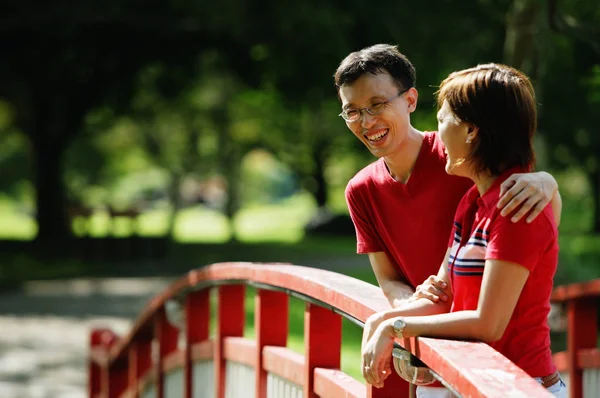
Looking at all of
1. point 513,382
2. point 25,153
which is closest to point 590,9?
point 513,382

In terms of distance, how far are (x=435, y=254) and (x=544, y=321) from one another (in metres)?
0.62

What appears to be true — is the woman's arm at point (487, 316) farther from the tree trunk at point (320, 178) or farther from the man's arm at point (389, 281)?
the tree trunk at point (320, 178)

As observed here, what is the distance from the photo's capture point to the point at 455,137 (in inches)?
86.8

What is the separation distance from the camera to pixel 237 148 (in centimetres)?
3097

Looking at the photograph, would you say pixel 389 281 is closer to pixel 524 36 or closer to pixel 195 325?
pixel 195 325

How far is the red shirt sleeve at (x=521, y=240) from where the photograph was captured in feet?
6.58

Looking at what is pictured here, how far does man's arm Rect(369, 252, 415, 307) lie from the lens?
262 centimetres

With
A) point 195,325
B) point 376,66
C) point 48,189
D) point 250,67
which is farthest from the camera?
point 48,189

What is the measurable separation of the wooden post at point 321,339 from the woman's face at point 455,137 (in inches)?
32.4

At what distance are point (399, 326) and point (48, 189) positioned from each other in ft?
63.3

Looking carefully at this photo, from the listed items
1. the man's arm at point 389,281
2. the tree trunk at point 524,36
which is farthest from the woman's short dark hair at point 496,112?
the tree trunk at point 524,36

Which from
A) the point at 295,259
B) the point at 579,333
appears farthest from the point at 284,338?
the point at 295,259

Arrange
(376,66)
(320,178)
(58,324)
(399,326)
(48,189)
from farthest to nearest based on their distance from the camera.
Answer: (320,178) → (48,189) → (58,324) → (376,66) → (399,326)

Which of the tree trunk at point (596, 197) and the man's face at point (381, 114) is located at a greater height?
the tree trunk at point (596, 197)
